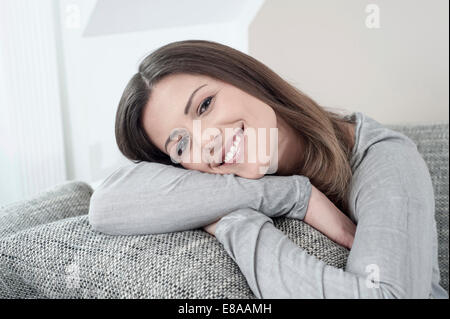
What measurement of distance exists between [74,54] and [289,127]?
1.32m

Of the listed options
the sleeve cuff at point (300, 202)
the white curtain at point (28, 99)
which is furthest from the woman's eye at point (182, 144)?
the white curtain at point (28, 99)

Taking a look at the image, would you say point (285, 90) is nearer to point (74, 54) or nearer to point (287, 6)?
point (287, 6)

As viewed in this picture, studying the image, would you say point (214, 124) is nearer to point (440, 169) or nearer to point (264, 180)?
point (264, 180)

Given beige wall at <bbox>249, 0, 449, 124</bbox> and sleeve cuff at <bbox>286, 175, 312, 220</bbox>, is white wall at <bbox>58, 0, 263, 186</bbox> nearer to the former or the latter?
beige wall at <bbox>249, 0, 449, 124</bbox>

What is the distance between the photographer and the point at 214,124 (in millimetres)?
920

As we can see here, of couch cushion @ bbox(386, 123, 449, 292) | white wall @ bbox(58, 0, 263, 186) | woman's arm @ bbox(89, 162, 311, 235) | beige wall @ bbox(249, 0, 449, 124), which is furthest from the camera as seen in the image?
white wall @ bbox(58, 0, 263, 186)

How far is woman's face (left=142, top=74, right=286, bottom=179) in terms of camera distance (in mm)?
917

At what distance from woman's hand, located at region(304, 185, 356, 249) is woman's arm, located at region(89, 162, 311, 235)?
0.01 meters

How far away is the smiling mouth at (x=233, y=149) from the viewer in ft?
3.01

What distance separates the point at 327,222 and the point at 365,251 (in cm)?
15

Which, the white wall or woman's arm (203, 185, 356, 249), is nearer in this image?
woman's arm (203, 185, 356, 249)

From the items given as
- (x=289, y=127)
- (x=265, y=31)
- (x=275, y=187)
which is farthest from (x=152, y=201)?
(x=265, y=31)

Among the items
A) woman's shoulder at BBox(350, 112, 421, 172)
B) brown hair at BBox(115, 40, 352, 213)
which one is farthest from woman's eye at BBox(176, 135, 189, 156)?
woman's shoulder at BBox(350, 112, 421, 172)

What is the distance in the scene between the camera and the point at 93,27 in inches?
76.7
